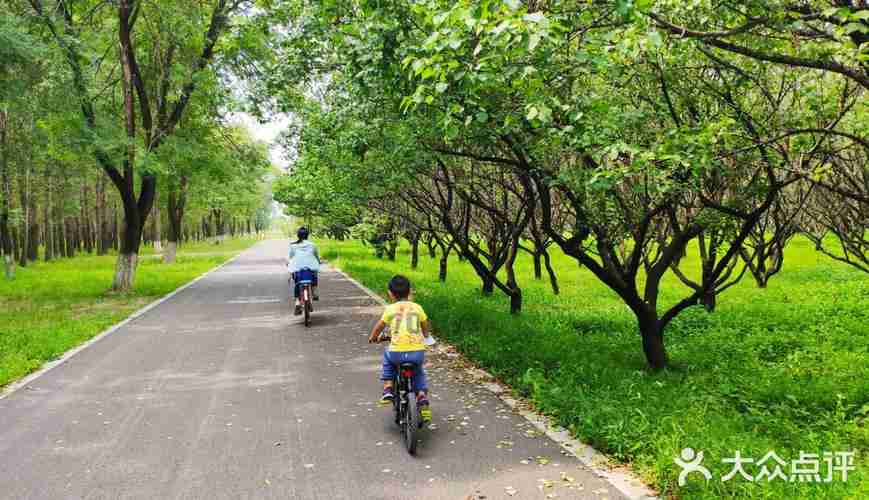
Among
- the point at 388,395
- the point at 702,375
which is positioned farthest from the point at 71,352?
the point at 702,375

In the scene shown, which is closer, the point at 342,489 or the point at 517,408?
the point at 342,489

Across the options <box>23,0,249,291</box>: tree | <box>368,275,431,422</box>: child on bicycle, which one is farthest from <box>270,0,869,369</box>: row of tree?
<box>23,0,249,291</box>: tree

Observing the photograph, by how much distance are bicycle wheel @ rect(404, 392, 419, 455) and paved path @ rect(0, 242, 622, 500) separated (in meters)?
0.11

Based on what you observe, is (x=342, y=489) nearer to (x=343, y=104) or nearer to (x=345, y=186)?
(x=343, y=104)

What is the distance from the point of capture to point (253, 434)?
5961 mm

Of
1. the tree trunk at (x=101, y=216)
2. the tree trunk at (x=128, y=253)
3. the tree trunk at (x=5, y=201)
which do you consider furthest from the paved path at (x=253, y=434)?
the tree trunk at (x=101, y=216)

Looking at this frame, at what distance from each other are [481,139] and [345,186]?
839 cm

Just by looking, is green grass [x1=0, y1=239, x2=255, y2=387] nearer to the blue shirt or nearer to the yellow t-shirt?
the blue shirt

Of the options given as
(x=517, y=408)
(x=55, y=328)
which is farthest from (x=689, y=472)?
(x=55, y=328)

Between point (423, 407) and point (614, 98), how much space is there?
184 inches

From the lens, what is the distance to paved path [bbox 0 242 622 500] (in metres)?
4.77

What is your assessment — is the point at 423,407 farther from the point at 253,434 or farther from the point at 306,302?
the point at 306,302

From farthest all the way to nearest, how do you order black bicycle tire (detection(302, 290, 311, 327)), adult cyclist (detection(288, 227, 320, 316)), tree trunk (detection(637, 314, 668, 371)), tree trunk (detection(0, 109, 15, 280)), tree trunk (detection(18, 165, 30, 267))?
1. tree trunk (detection(18, 165, 30, 267))
2. tree trunk (detection(0, 109, 15, 280))
3. adult cyclist (detection(288, 227, 320, 316))
4. black bicycle tire (detection(302, 290, 311, 327))
5. tree trunk (detection(637, 314, 668, 371))

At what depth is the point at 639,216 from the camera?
30.6ft
